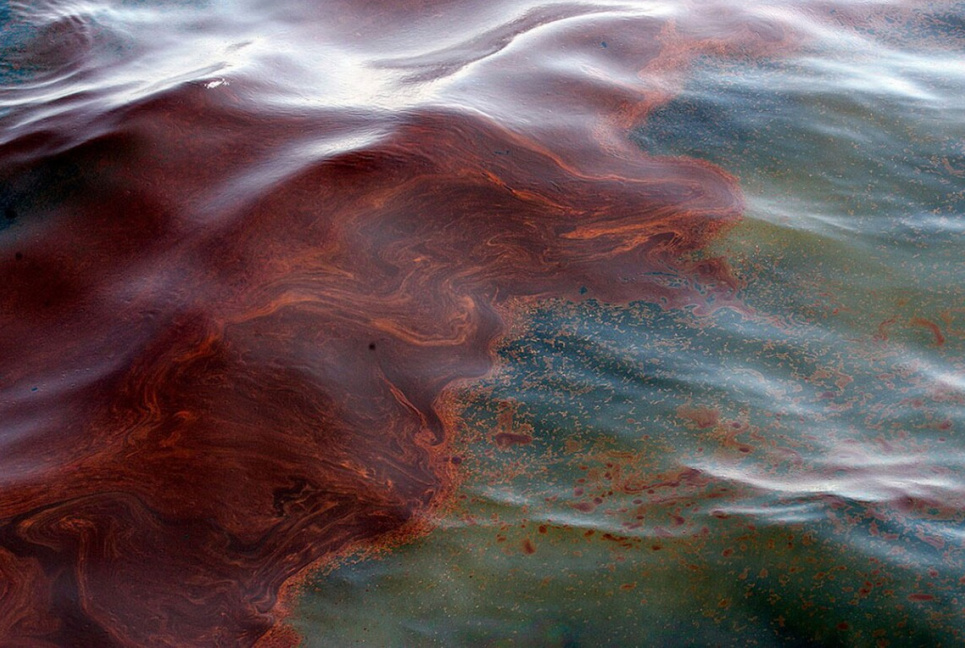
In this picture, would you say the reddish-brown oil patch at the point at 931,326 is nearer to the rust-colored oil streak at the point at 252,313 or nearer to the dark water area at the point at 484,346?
the dark water area at the point at 484,346

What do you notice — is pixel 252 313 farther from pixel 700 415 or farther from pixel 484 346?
pixel 700 415

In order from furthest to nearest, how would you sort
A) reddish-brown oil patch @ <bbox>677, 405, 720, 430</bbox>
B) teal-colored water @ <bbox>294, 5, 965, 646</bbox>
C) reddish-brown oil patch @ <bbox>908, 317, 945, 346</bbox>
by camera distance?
1. reddish-brown oil patch @ <bbox>908, 317, 945, 346</bbox>
2. reddish-brown oil patch @ <bbox>677, 405, 720, 430</bbox>
3. teal-colored water @ <bbox>294, 5, 965, 646</bbox>

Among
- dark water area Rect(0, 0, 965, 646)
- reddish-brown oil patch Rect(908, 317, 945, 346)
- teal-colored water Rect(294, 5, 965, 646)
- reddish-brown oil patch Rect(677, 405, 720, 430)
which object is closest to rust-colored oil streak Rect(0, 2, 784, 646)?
dark water area Rect(0, 0, 965, 646)

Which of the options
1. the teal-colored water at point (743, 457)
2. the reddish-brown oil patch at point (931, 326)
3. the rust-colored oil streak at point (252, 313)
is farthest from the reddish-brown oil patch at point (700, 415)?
the reddish-brown oil patch at point (931, 326)

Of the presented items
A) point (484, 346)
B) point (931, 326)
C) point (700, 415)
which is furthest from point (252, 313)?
point (931, 326)

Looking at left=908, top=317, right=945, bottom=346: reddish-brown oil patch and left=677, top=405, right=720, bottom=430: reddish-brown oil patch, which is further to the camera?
left=908, top=317, right=945, bottom=346: reddish-brown oil patch

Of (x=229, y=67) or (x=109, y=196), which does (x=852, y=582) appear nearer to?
(x=109, y=196)

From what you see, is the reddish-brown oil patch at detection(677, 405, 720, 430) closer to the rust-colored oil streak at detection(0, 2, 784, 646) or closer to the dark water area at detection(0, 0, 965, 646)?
the dark water area at detection(0, 0, 965, 646)

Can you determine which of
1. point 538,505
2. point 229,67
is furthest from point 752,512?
point 229,67
